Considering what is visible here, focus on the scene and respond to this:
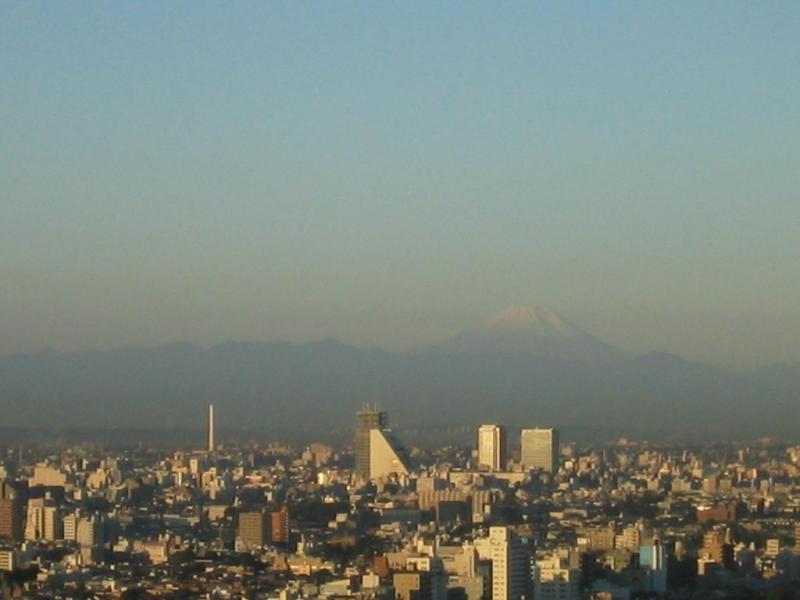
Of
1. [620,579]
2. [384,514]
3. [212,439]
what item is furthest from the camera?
[212,439]

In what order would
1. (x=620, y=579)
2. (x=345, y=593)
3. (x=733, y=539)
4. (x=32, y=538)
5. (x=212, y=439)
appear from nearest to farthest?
(x=345, y=593)
(x=620, y=579)
(x=733, y=539)
(x=32, y=538)
(x=212, y=439)

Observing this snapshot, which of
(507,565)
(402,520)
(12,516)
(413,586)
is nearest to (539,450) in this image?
(402,520)

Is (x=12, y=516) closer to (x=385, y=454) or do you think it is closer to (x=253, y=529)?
(x=253, y=529)

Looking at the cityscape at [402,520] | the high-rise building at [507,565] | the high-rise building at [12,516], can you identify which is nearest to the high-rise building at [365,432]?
the cityscape at [402,520]

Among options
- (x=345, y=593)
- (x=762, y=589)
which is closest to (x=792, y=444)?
(x=762, y=589)

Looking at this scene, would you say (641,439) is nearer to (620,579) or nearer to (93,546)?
(93,546)

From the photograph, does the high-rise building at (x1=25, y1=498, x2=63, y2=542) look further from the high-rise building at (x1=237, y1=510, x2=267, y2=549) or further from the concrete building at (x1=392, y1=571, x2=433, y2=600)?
the concrete building at (x1=392, y1=571, x2=433, y2=600)

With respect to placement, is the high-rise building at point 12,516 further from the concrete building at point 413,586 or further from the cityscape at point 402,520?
the concrete building at point 413,586
